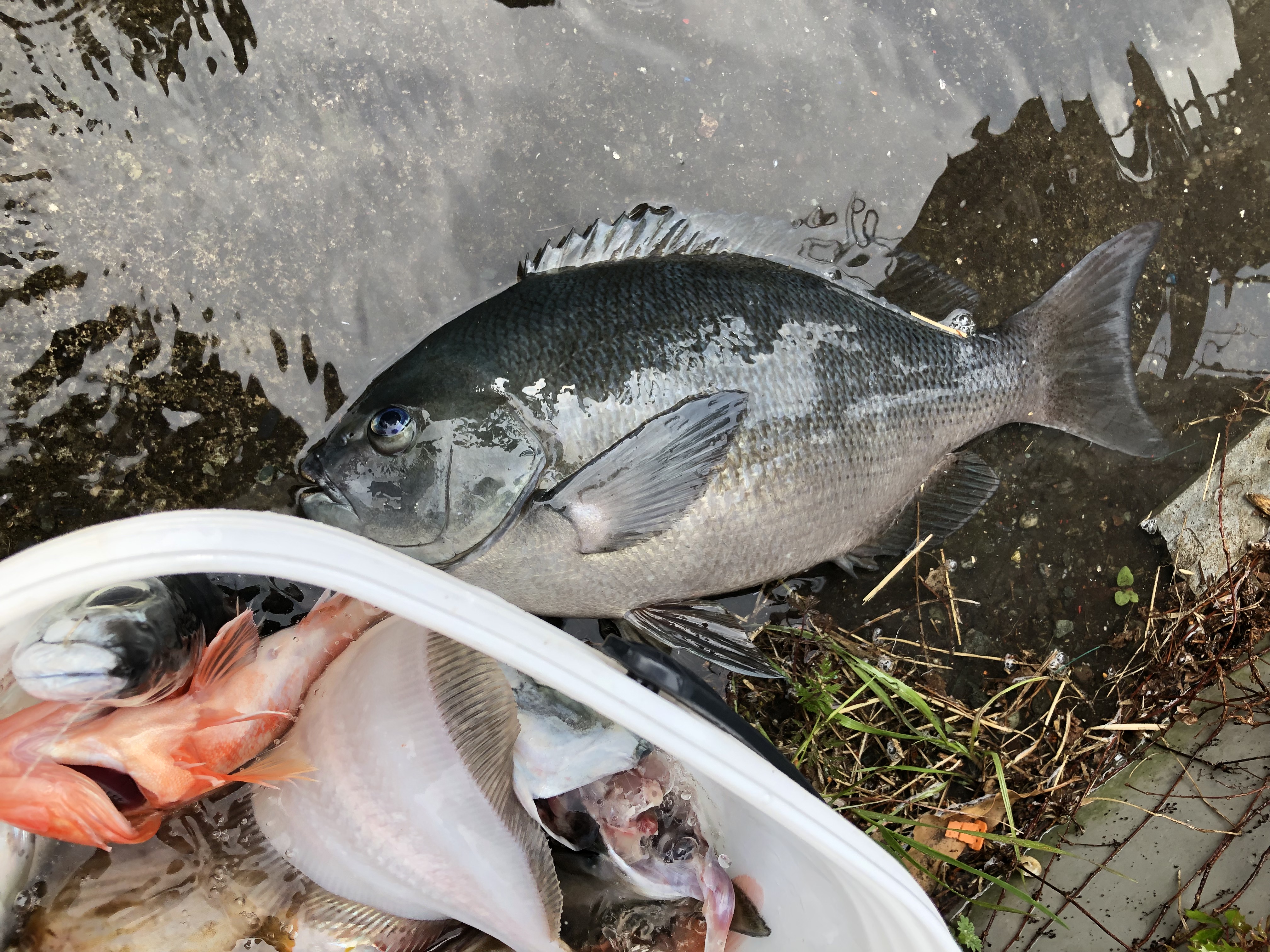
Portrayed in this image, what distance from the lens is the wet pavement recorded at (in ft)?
5.98

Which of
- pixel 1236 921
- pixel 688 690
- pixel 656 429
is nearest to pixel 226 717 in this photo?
pixel 688 690

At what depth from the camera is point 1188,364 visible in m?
2.46

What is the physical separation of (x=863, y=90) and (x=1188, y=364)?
1336mm

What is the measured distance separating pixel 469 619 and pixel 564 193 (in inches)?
47.7

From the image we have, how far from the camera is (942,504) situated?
2.15m

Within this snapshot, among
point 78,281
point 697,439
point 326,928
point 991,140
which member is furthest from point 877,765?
point 78,281

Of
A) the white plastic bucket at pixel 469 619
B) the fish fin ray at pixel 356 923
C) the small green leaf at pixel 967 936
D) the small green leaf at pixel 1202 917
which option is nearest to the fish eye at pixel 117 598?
the white plastic bucket at pixel 469 619

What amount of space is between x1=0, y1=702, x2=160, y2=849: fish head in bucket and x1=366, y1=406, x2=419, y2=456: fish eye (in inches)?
26.9

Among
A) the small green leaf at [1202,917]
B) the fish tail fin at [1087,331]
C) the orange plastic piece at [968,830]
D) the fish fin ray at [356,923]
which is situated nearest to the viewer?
the fish fin ray at [356,923]

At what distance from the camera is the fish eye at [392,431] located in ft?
5.31

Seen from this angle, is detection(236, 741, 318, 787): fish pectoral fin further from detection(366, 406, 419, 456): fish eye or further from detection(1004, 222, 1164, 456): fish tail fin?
detection(1004, 222, 1164, 456): fish tail fin

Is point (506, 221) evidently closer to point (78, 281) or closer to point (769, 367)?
point (769, 367)

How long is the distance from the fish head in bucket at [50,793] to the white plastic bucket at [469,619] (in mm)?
157

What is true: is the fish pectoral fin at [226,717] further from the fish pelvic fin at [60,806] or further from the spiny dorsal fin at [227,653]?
the fish pelvic fin at [60,806]
